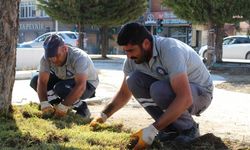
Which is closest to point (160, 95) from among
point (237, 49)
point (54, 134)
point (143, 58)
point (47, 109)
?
point (143, 58)

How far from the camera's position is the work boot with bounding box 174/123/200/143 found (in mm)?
4522

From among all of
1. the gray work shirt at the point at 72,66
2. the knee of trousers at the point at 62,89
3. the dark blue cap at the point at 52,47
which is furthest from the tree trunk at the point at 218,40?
the dark blue cap at the point at 52,47

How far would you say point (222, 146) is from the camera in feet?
14.6

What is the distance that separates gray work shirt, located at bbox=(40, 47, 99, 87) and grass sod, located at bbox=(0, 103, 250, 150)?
2.74ft

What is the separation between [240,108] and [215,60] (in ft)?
32.7

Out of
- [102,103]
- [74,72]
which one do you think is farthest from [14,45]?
[102,103]

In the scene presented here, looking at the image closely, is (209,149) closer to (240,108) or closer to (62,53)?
(62,53)

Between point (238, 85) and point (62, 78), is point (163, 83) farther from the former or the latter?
point (238, 85)

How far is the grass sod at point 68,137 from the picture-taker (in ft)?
13.1

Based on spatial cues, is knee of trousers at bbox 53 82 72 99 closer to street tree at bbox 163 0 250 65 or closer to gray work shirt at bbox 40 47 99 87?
gray work shirt at bbox 40 47 99 87

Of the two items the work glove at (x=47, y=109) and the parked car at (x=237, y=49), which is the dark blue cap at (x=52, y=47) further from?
the parked car at (x=237, y=49)

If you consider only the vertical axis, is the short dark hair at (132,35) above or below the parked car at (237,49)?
above

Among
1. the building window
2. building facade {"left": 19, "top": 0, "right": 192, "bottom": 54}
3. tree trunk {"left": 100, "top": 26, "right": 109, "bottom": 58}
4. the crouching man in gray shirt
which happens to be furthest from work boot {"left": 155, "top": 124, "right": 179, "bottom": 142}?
the building window

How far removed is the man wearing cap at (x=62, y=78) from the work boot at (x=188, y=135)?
1421mm
